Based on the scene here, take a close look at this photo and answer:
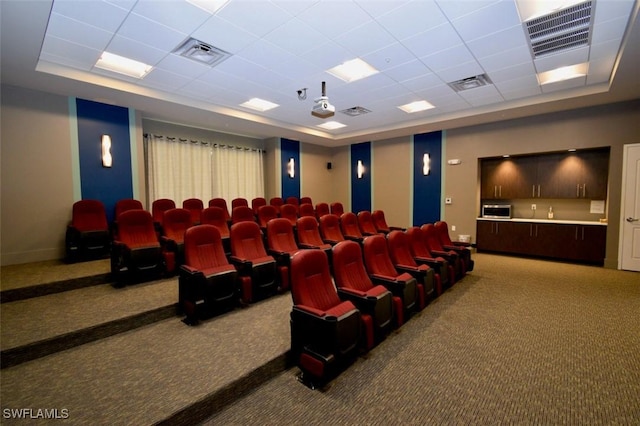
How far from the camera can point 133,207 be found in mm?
5363

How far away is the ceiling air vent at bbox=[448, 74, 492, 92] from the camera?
4.52 meters

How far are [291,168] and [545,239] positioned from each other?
6590 millimetres

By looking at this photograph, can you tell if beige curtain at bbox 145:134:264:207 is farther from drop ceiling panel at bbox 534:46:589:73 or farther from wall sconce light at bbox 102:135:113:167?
drop ceiling panel at bbox 534:46:589:73

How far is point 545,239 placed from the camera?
5.98 meters

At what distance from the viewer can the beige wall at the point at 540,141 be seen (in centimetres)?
519

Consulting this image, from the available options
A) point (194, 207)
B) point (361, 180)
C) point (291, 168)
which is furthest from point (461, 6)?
point (361, 180)

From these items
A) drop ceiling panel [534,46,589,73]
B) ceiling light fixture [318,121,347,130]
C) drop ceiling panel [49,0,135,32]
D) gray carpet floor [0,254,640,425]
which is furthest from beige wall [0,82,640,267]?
drop ceiling panel [49,0,135,32]

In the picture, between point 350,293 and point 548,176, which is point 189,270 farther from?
point 548,176

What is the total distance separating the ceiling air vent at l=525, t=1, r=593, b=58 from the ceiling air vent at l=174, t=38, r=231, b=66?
3.65 metres

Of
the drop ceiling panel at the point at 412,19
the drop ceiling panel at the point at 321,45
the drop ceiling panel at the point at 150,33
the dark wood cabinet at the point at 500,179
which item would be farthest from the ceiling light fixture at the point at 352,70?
the dark wood cabinet at the point at 500,179

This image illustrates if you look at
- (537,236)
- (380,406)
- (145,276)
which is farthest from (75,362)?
(537,236)

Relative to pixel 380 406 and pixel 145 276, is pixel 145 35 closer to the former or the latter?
pixel 145 276

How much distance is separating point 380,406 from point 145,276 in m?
3.35

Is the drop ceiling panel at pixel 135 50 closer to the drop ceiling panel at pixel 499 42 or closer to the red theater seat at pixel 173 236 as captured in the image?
the red theater seat at pixel 173 236
